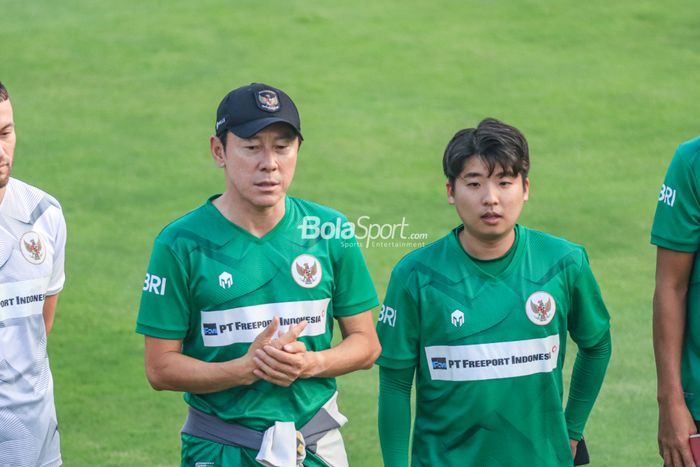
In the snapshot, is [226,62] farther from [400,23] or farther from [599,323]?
[599,323]

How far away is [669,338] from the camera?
146 inches

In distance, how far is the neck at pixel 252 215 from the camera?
3.75m

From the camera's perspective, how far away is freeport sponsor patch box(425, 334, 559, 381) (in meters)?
3.82

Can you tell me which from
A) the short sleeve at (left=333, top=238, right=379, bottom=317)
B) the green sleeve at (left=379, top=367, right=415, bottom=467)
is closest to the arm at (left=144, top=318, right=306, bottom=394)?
the short sleeve at (left=333, top=238, right=379, bottom=317)

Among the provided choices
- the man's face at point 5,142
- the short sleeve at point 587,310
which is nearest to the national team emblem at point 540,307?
the short sleeve at point 587,310

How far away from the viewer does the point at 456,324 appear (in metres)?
3.84

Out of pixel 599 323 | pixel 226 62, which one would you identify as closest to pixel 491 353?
pixel 599 323

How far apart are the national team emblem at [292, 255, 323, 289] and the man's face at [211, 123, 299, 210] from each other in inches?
7.9

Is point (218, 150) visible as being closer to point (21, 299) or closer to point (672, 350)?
point (21, 299)

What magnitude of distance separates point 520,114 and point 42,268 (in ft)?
24.3

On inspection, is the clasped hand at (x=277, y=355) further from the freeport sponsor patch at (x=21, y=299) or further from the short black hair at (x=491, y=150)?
the freeport sponsor patch at (x=21, y=299)

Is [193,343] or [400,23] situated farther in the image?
[400,23]

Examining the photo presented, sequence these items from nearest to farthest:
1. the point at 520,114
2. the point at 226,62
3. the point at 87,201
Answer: the point at 87,201 → the point at 520,114 → the point at 226,62

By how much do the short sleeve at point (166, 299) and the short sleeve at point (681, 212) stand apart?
5.03 ft
